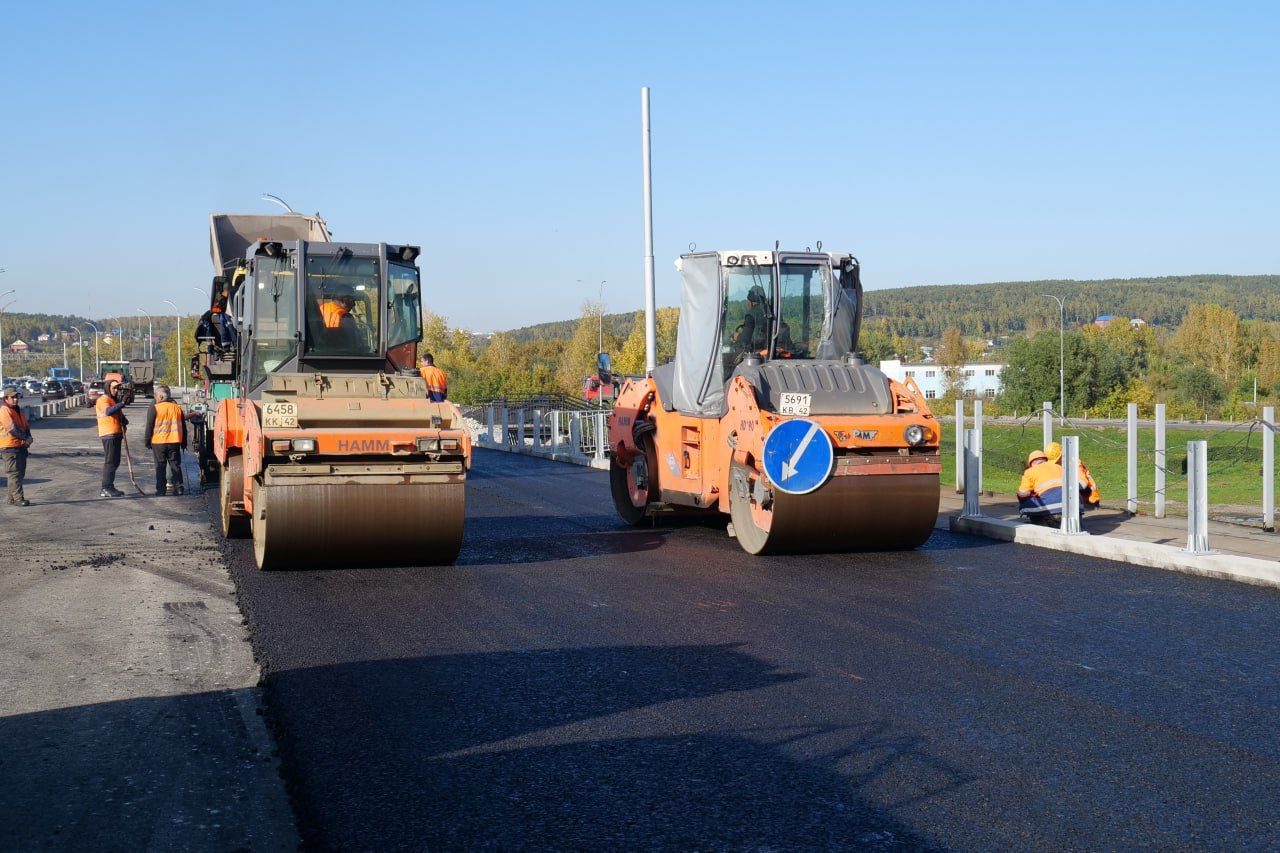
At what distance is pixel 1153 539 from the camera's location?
11328mm

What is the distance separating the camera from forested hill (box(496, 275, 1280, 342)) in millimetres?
169875

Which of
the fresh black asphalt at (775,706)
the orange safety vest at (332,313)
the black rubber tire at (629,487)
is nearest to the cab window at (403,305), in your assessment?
the orange safety vest at (332,313)

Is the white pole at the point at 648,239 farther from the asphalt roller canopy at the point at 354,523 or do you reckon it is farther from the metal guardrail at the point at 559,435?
the asphalt roller canopy at the point at 354,523

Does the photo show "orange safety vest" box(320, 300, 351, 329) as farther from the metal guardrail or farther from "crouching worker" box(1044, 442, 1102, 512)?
the metal guardrail

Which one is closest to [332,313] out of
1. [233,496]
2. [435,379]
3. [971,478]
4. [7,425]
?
[233,496]

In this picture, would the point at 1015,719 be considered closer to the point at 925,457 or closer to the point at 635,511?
the point at 925,457

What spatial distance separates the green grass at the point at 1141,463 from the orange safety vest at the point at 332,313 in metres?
9.96

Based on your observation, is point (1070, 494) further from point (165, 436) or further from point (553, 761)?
point (165, 436)

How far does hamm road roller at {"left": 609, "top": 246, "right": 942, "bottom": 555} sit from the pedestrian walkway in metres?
1.31

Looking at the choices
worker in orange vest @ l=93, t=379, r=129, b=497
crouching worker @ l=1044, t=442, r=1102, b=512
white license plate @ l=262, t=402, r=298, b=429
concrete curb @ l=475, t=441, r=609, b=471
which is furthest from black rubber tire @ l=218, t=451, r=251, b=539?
concrete curb @ l=475, t=441, r=609, b=471

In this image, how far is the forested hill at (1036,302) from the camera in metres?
170

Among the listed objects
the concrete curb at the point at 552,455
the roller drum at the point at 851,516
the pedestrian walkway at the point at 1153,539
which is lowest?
the concrete curb at the point at 552,455

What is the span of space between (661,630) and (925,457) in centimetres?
374

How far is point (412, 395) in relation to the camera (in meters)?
11.0
